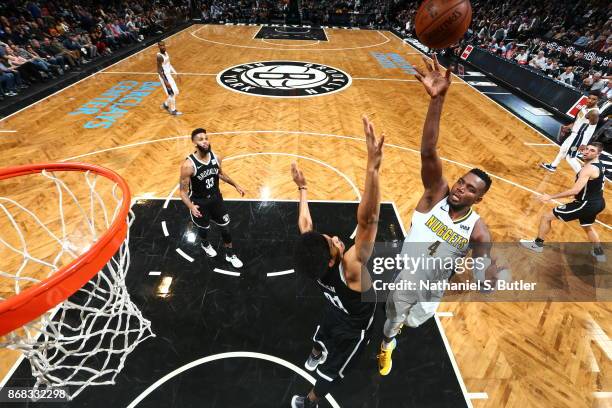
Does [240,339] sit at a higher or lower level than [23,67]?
lower

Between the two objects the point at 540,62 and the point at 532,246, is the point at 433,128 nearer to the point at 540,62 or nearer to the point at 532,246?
the point at 532,246

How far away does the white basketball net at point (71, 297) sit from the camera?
2.83 m

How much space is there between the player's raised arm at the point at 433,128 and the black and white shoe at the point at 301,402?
2.09m

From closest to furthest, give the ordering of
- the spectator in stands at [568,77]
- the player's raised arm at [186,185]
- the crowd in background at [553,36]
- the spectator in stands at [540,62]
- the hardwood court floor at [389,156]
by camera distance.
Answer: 1. the hardwood court floor at [389,156]
2. the player's raised arm at [186,185]
3. the spectator in stands at [568,77]
4. the crowd in background at [553,36]
5. the spectator in stands at [540,62]

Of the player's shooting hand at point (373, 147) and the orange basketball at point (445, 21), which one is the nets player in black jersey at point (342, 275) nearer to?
the player's shooting hand at point (373, 147)

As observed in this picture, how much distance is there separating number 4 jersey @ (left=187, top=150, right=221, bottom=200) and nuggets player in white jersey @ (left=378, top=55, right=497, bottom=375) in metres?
2.40

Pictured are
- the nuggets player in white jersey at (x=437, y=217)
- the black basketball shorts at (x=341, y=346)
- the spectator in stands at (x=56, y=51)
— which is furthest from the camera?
the spectator in stands at (x=56, y=51)

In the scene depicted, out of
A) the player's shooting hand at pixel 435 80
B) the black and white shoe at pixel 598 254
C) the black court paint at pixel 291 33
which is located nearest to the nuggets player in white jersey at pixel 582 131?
the black and white shoe at pixel 598 254

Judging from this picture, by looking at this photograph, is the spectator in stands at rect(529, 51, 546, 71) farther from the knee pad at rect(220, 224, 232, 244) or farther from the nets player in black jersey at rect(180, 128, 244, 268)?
the knee pad at rect(220, 224, 232, 244)

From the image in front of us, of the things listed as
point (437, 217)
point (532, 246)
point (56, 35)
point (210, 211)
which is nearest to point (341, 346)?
point (437, 217)

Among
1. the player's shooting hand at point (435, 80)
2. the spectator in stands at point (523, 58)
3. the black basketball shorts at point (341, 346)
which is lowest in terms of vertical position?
the spectator in stands at point (523, 58)

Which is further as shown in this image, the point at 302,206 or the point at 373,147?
the point at 302,206

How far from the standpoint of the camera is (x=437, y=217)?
277 cm

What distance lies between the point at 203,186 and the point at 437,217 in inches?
105
